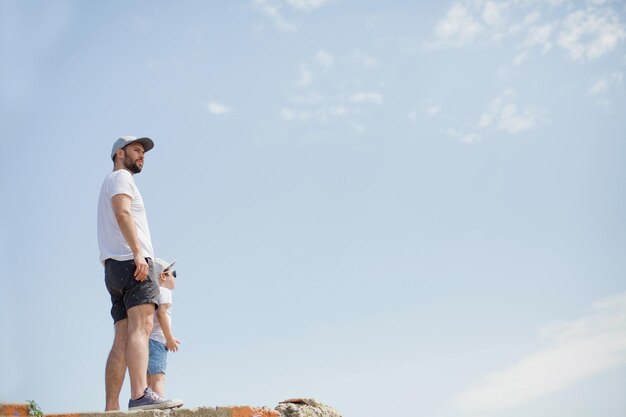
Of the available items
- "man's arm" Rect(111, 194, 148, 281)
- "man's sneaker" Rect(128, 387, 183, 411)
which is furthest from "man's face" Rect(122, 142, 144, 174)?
"man's sneaker" Rect(128, 387, 183, 411)

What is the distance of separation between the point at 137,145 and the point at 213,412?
2366 millimetres

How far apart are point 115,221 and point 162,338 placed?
1535 mm

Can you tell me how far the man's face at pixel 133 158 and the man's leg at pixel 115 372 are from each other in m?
1.38

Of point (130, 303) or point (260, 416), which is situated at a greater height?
point (130, 303)

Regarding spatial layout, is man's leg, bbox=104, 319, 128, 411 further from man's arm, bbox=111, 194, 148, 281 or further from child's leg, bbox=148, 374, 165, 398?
child's leg, bbox=148, 374, 165, 398

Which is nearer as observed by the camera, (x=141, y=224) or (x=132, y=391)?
(x=132, y=391)

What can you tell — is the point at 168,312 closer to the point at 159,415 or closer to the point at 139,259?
the point at 139,259

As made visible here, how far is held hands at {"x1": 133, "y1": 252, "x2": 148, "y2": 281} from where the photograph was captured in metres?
5.27

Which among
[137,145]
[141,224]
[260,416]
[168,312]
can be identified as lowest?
[260,416]

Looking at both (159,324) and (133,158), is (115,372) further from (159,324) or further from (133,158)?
(133,158)

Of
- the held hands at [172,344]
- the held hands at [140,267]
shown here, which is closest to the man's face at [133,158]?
the held hands at [140,267]

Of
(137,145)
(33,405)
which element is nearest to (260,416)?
(33,405)

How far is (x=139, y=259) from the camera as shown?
5.29m

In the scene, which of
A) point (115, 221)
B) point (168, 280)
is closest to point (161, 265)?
point (168, 280)
